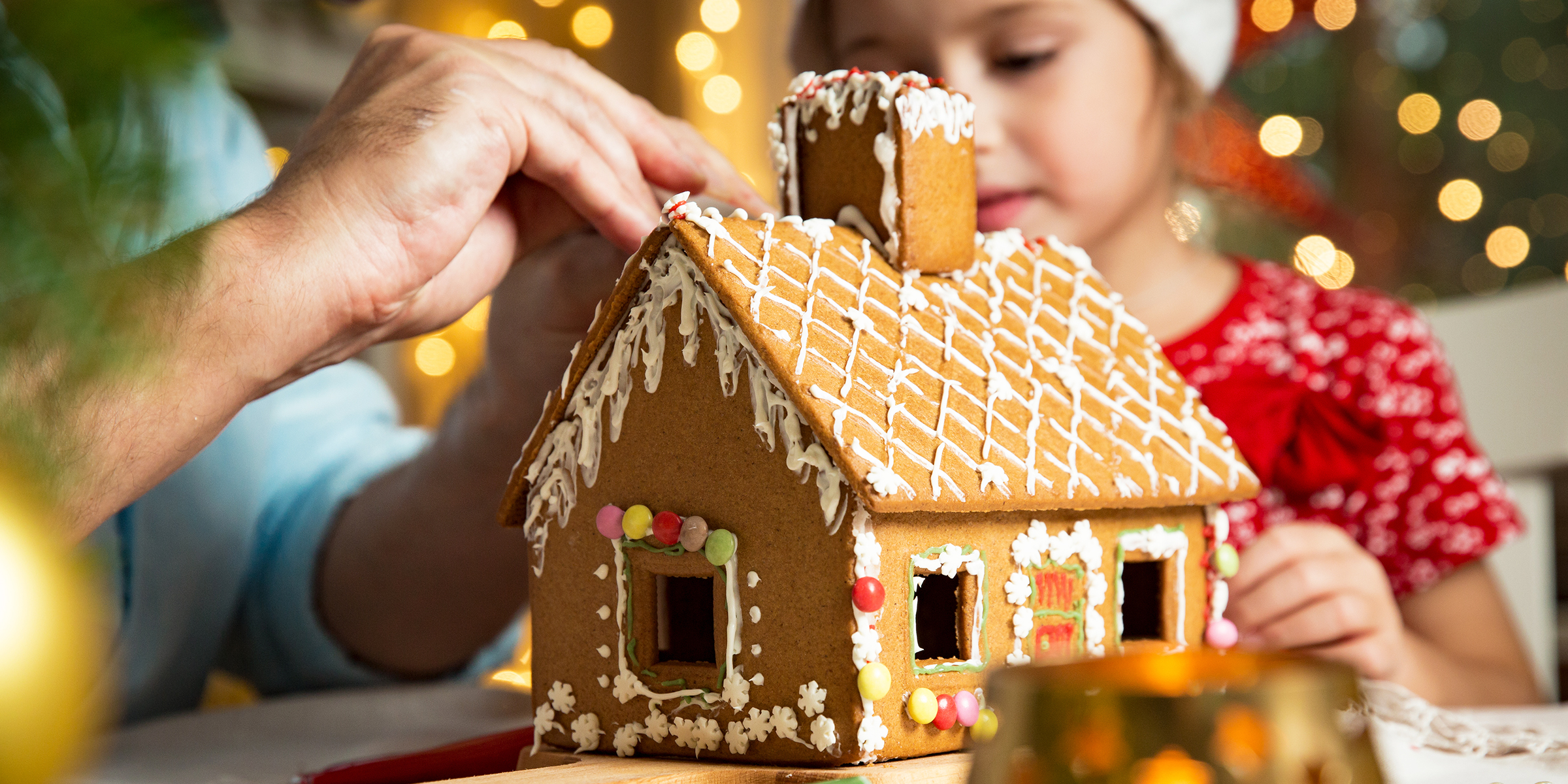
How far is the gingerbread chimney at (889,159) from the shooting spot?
0.70 meters

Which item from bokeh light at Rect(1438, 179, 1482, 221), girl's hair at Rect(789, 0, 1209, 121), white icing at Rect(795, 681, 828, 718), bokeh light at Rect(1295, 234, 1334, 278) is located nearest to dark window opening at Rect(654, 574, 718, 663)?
white icing at Rect(795, 681, 828, 718)

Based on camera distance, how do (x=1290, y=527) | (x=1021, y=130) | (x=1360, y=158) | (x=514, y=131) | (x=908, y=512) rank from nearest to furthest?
(x=908, y=512) → (x=514, y=131) → (x=1290, y=527) → (x=1021, y=130) → (x=1360, y=158)

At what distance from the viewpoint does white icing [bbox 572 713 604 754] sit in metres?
0.68

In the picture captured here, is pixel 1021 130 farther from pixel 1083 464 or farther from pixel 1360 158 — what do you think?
pixel 1360 158

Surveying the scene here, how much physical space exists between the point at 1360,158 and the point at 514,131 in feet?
11.0

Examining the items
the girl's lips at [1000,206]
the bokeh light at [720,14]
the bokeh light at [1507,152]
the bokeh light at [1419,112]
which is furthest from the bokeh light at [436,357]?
the bokeh light at [1507,152]

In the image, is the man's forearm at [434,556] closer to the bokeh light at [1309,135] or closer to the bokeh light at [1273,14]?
the bokeh light at [1273,14]

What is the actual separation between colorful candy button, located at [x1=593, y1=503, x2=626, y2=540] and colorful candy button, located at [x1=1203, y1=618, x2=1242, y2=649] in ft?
1.35

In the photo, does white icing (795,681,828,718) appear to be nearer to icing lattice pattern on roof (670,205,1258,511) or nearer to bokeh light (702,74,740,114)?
Result: icing lattice pattern on roof (670,205,1258,511)

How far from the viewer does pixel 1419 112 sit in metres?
3.38

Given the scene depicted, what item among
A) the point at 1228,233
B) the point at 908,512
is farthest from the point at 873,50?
the point at 1228,233

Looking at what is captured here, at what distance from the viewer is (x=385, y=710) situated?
100 cm

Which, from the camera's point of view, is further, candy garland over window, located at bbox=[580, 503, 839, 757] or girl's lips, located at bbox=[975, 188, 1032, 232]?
girl's lips, located at bbox=[975, 188, 1032, 232]

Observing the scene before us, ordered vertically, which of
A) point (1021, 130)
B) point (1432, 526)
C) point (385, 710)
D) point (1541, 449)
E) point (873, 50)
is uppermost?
point (873, 50)
